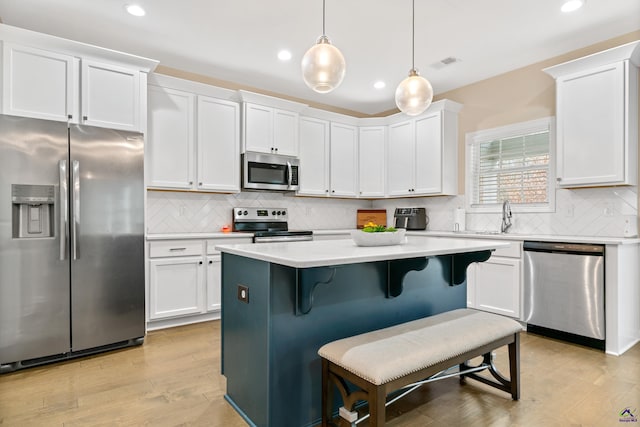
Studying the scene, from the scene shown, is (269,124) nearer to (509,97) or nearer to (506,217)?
(509,97)

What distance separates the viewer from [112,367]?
108 inches

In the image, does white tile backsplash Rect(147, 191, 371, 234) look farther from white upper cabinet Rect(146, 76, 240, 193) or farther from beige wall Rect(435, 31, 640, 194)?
beige wall Rect(435, 31, 640, 194)

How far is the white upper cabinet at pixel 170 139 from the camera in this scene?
12.4 feet

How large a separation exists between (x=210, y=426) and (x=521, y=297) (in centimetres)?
302

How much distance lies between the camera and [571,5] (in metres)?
2.92

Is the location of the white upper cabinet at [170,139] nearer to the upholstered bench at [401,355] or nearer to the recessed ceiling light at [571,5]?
the upholstered bench at [401,355]

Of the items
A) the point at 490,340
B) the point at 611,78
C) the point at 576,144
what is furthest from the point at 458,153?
the point at 490,340

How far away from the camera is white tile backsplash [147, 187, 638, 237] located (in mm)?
3467

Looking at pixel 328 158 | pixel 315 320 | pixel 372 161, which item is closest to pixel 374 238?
pixel 315 320

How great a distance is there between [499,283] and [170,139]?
3754 millimetres

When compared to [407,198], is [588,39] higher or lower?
higher

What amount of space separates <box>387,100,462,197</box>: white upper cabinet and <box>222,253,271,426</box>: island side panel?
132 inches

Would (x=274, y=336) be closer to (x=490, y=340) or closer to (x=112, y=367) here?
(x=490, y=340)

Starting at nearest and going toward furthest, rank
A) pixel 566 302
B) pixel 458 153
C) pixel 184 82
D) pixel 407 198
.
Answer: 1. pixel 566 302
2. pixel 184 82
3. pixel 458 153
4. pixel 407 198
